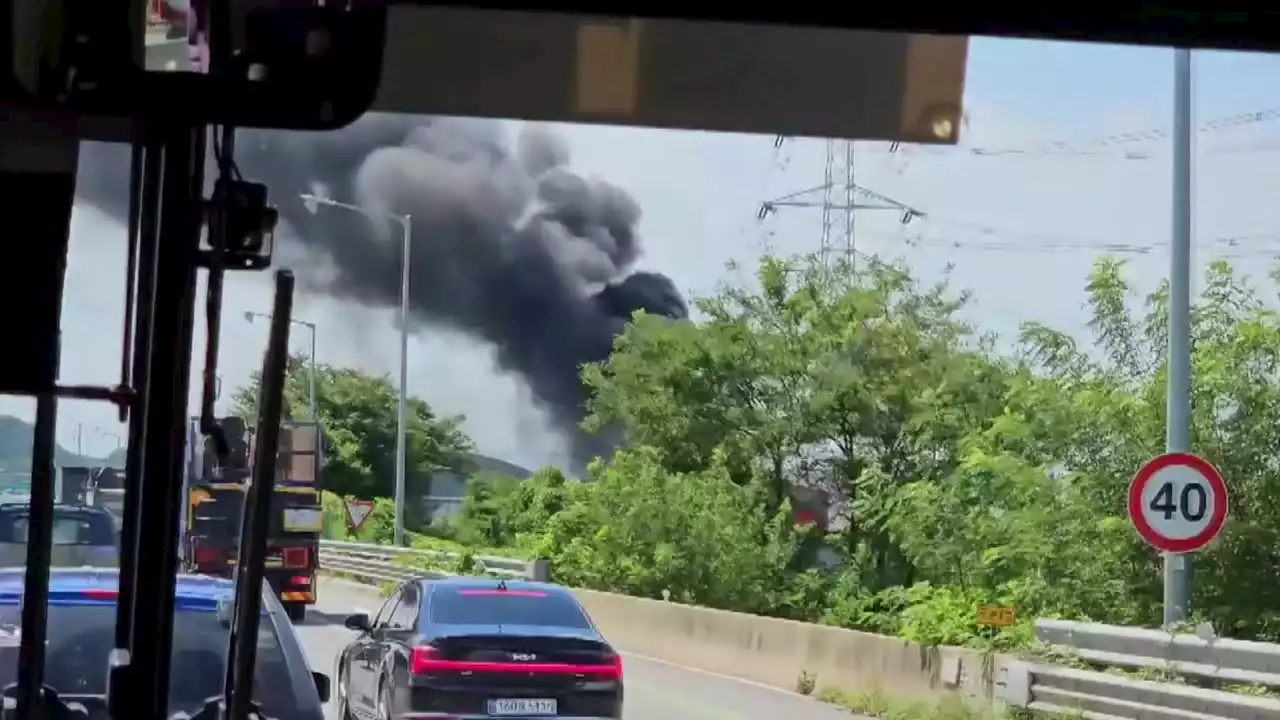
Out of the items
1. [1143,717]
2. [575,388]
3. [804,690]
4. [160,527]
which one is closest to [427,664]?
[1143,717]

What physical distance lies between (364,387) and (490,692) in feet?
31.7

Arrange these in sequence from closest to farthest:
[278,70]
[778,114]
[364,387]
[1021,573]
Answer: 1. [278,70]
2. [778,114]
3. [1021,573]
4. [364,387]

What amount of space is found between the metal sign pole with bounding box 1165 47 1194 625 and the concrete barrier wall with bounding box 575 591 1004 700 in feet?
5.57

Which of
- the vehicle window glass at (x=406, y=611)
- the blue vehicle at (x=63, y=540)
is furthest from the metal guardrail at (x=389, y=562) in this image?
the blue vehicle at (x=63, y=540)

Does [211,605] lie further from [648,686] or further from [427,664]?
[648,686]

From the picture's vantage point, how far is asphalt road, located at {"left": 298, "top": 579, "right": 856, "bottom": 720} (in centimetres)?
1441

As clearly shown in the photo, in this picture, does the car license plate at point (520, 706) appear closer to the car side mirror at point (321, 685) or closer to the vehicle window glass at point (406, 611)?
the vehicle window glass at point (406, 611)

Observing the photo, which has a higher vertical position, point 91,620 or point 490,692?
point 91,620

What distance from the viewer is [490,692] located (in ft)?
37.4

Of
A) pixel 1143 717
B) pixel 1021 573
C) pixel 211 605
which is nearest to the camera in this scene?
pixel 211 605

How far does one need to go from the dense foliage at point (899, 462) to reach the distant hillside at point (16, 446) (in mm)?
12795

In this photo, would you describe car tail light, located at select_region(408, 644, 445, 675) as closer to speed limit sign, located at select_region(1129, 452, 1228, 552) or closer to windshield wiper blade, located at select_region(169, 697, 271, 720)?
speed limit sign, located at select_region(1129, 452, 1228, 552)

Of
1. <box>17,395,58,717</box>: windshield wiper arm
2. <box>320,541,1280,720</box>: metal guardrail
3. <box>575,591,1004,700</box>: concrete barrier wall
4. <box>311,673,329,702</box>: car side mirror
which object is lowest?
<box>575,591,1004,700</box>: concrete barrier wall

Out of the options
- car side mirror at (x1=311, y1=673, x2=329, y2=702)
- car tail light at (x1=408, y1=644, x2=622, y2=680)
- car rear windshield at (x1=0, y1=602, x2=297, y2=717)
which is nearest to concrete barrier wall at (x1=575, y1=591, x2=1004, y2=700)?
car tail light at (x1=408, y1=644, x2=622, y2=680)
